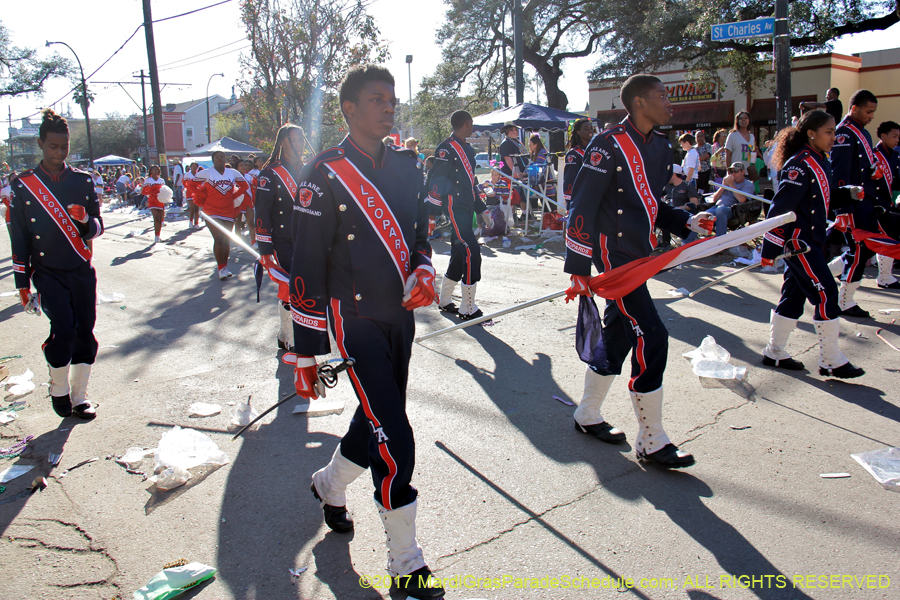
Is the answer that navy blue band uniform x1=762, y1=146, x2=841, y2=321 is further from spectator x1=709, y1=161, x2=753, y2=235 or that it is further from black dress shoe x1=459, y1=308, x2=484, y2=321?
spectator x1=709, y1=161, x2=753, y2=235

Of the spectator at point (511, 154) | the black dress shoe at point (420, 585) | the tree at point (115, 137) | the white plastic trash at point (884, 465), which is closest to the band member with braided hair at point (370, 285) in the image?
the black dress shoe at point (420, 585)

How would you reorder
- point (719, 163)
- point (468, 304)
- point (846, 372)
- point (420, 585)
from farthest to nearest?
point (719, 163) → point (468, 304) → point (846, 372) → point (420, 585)

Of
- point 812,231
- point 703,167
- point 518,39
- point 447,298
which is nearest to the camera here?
point 812,231

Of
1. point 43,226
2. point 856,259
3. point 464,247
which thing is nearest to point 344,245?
point 43,226

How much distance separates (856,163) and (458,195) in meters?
4.10

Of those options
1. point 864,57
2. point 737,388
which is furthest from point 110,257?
point 864,57

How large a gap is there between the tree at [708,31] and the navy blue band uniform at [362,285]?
19282mm

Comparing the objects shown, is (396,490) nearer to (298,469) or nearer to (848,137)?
(298,469)

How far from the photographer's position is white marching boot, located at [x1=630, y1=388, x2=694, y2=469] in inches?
141

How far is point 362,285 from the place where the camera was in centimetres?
268

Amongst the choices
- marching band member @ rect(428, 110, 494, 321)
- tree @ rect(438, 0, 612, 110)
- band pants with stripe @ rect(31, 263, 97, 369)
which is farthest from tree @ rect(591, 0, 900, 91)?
band pants with stripe @ rect(31, 263, 97, 369)

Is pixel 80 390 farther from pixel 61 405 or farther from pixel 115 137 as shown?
pixel 115 137

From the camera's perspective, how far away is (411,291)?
2.71m

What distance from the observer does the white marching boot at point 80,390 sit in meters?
4.82
